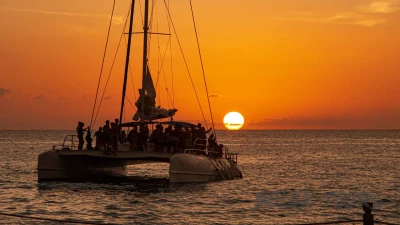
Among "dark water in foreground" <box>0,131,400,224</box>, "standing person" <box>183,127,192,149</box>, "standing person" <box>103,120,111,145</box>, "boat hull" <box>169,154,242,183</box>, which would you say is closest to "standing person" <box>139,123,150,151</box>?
"standing person" <box>103,120,111,145</box>

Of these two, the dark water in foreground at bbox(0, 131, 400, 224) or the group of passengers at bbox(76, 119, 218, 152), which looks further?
the group of passengers at bbox(76, 119, 218, 152)

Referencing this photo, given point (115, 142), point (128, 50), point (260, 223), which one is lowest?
point (260, 223)

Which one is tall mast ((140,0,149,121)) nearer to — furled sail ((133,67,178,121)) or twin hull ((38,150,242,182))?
furled sail ((133,67,178,121))

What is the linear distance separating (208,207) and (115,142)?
8307mm

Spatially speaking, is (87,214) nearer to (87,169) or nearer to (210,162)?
(210,162)

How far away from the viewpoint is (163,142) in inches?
1377

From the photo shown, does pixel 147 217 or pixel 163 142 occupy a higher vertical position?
pixel 163 142

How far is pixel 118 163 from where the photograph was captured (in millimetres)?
40844

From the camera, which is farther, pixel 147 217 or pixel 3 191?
pixel 3 191

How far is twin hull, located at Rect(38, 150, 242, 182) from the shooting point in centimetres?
3188

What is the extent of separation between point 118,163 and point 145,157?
8.75m

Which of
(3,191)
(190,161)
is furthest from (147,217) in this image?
(3,191)

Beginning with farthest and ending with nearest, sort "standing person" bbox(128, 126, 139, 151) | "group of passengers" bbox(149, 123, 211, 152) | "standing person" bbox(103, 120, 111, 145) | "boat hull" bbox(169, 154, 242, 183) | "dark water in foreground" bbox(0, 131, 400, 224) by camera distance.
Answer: "group of passengers" bbox(149, 123, 211, 152) → "standing person" bbox(128, 126, 139, 151) → "standing person" bbox(103, 120, 111, 145) → "boat hull" bbox(169, 154, 242, 183) → "dark water in foreground" bbox(0, 131, 400, 224)

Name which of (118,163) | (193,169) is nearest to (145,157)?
(193,169)
